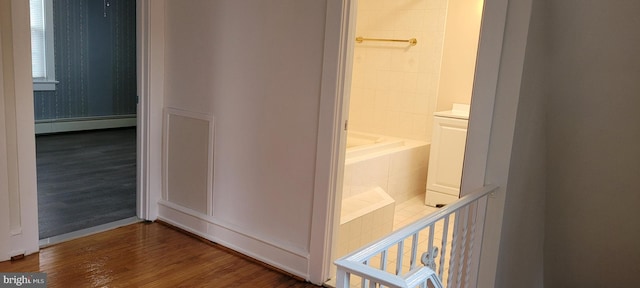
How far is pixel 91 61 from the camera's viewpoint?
696 cm

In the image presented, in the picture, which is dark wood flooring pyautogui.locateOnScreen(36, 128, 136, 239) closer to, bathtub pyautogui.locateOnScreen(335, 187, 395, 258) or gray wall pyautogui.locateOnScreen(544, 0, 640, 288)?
bathtub pyautogui.locateOnScreen(335, 187, 395, 258)

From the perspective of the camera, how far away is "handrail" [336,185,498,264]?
54.0 inches

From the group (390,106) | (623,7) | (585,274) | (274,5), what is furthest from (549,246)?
(390,106)

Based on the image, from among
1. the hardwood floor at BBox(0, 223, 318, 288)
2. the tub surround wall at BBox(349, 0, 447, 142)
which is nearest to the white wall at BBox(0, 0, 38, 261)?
the hardwood floor at BBox(0, 223, 318, 288)

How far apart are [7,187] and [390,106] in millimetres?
3625

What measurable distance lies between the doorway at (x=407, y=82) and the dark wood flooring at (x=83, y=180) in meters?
2.10

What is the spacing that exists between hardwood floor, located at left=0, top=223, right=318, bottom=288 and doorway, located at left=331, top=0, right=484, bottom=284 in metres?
1.57

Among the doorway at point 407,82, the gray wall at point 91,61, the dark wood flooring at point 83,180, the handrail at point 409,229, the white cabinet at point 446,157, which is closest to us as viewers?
the handrail at point 409,229

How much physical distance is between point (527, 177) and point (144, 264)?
2.20 m

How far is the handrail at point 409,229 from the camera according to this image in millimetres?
1371

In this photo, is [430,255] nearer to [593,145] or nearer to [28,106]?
[593,145]

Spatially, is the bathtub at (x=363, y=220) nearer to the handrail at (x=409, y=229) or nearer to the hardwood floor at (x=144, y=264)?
the hardwood floor at (x=144, y=264)

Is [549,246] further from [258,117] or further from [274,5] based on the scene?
[274,5]

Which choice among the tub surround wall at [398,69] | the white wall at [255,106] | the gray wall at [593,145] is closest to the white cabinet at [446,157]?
the tub surround wall at [398,69]
